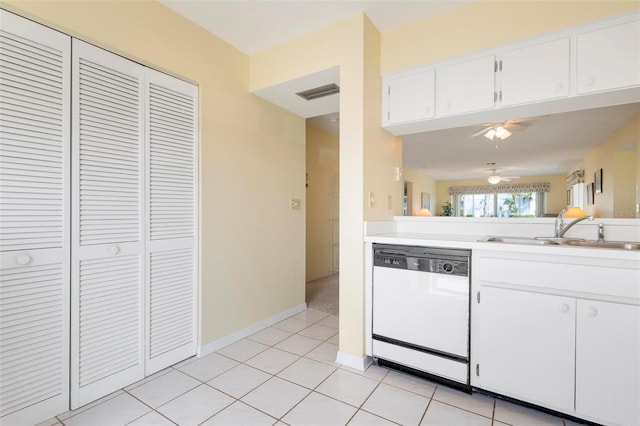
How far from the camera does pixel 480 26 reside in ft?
6.49

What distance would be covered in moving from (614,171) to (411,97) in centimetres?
144

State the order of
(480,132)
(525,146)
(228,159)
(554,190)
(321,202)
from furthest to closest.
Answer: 1. (321,202)
2. (228,159)
3. (480,132)
4. (525,146)
5. (554,190)

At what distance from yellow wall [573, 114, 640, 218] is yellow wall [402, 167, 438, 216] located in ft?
3.32

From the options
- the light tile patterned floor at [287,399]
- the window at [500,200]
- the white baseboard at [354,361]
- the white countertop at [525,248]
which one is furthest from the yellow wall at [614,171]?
the white baseboard at [354,361]

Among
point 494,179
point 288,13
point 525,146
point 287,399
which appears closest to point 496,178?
point 494,179

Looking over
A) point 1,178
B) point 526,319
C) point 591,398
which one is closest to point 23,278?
point 1,178

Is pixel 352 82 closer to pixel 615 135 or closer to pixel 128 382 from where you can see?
pixel 615 135

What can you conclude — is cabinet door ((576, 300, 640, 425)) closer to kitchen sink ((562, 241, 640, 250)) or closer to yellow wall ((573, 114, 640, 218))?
kitchen sink ((562, 241, 640, 250))

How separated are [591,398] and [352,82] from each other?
2.35m

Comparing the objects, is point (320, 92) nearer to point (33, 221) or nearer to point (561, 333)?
point (33, 221)

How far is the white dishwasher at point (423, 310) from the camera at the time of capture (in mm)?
1792

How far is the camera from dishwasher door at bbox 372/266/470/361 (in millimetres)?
1792

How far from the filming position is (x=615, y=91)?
1.66 meters

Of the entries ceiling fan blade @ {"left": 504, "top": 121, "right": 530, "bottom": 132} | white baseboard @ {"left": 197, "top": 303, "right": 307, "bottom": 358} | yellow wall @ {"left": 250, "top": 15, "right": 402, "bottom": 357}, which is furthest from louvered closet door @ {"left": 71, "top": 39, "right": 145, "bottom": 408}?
ceiling fan blade @ {"left": 504, "top": 121, "right": 530, "bottom": 132}
